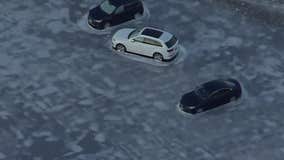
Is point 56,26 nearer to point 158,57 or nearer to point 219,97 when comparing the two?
point 158,57

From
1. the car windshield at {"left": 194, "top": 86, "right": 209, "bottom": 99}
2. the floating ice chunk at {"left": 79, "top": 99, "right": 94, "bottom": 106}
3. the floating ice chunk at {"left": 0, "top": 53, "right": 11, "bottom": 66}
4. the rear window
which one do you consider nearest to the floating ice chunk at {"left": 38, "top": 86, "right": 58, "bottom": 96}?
the floating ice chunk at {"left": 79, "top": 99, "right": 94, "bottom": 106}

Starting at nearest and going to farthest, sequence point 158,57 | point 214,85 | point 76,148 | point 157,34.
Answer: point 76,148
point 214,85
point 158,57
point 157,34

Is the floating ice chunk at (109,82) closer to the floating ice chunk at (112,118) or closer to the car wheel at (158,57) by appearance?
the floating ice chunk at (112,118)

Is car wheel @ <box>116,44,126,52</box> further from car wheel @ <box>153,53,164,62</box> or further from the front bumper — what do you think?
the front bumper

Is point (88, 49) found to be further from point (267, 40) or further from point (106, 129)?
point (267, 40)

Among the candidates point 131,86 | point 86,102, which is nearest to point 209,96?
point 131,86

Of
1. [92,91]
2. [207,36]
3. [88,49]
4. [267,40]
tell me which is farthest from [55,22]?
[267,40]
